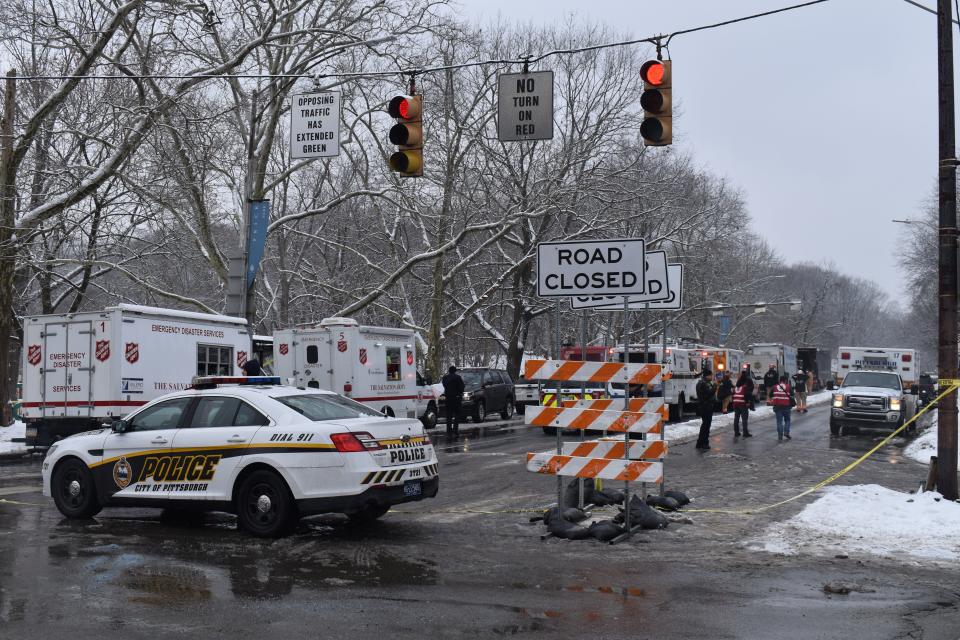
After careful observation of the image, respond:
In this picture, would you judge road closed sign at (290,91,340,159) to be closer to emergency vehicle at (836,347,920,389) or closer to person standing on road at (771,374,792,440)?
person standing on road at (771,374,792,440)

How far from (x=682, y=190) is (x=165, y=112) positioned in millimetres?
26827

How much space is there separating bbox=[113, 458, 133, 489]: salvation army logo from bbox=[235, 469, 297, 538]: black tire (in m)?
1.58

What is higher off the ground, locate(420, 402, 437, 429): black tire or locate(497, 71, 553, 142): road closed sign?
locate(497, 71, 553, 142): road closed sign

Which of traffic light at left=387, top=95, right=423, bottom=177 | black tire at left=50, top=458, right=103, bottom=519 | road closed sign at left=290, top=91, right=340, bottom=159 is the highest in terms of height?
road closed sign at left=290, top=91, right=340, bottom=159

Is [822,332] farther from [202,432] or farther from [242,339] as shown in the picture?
[202,432]

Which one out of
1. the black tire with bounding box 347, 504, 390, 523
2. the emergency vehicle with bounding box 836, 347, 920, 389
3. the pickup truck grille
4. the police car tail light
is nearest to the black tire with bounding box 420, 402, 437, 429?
the pickup truck grille

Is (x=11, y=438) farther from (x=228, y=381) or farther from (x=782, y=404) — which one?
(x=782, y=404)

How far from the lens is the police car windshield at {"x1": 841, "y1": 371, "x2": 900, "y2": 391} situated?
90.0ft

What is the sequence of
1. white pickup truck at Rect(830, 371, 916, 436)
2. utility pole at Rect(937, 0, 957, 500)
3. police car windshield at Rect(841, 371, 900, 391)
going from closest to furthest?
1. utility pole at Rect(937, 0, 957, 500)
2. white pickup truck at Rect(830, 371, 916, 436)
3. police car windshield at Rect(841, 371, 900, 391)

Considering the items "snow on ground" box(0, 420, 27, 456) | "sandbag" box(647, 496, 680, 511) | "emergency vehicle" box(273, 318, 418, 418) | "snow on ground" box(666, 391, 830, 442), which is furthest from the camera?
"snow on ground" box(666, 391, 830, 442)

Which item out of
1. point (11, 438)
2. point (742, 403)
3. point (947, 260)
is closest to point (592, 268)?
point (947, 260)

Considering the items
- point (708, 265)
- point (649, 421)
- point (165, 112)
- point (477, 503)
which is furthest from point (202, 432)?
point (708, 265)

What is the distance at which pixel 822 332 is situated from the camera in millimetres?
102688

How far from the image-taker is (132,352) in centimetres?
1836
